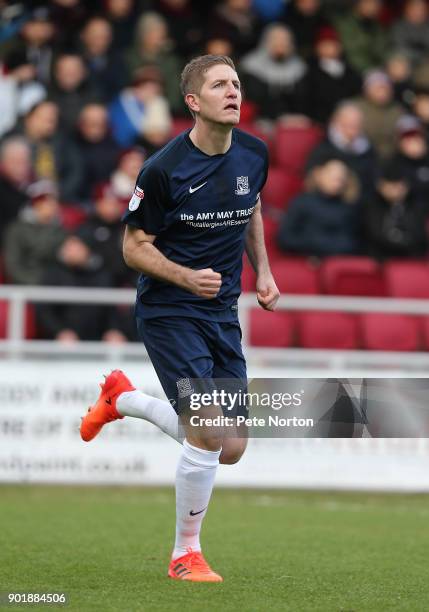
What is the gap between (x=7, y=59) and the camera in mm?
15695

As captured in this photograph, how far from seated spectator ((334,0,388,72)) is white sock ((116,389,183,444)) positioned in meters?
11.3

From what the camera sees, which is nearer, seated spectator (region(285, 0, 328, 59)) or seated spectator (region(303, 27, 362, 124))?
seated spectator (region(303, 27, 362, 124))

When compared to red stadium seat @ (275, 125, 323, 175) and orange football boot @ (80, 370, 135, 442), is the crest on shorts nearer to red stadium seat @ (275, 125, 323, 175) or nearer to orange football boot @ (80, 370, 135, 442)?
orange football boot @ (80, 370, 135, 442)

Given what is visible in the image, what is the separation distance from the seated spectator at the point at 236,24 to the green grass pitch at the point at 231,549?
6429 mm

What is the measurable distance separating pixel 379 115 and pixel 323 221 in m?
2.62

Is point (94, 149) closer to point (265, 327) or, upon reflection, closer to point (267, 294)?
point (265, 327)

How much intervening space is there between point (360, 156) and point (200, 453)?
9108 millimetres

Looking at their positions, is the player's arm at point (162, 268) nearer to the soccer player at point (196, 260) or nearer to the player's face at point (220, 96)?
the soccer player at point (196, 260)

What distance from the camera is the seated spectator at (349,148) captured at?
49.5 ft

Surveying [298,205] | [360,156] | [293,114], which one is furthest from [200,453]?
[293,114]

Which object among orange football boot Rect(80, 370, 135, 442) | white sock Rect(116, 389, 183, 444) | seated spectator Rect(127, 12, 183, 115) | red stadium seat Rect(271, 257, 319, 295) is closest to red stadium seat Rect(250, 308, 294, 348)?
red stadium seat Rect(271, 257, 319, 295)

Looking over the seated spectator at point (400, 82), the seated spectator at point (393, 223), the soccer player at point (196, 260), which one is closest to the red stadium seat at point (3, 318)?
the seated spectator at point (393, 223)

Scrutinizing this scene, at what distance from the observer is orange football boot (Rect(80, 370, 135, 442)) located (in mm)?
7211

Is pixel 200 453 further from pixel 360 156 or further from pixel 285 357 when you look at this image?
pixel 360 156
